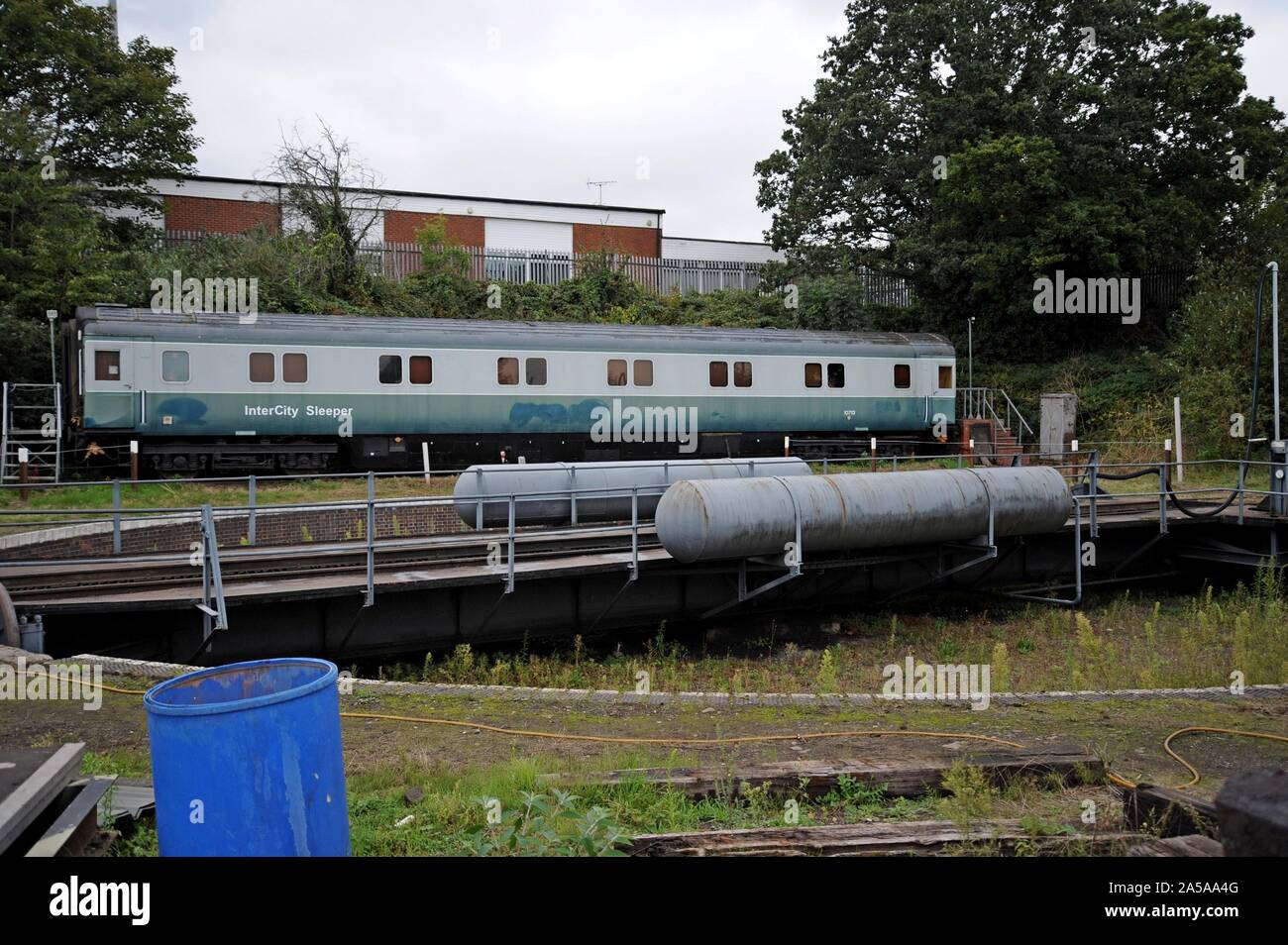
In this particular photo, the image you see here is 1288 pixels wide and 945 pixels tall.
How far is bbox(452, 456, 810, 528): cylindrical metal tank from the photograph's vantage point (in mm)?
13750

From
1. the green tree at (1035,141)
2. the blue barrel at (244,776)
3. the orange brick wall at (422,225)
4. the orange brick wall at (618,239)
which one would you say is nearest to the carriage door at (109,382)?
the orange brick wall at (422,225)

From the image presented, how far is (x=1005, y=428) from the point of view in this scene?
91.4ft

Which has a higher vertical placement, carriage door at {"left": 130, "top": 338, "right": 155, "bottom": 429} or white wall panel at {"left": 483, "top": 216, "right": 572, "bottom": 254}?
white wall panel at {"left": 483, "top": 216, "right": 572, "bottom": 254}

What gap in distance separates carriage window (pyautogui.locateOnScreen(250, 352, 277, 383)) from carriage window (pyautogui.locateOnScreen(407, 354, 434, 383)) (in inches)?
107

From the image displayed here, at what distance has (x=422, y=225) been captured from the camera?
108 ft

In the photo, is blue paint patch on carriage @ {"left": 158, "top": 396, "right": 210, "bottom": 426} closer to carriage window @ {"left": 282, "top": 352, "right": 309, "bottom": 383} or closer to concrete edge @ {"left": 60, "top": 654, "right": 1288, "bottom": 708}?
carriage window @ {"left": 282, "top": 352, "right": 309, "bottom": 383}

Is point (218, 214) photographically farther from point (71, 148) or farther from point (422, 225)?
point (422, 225)

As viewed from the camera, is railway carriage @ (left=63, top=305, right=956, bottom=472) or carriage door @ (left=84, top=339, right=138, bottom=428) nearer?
carriage door @ (left=84, top=339, right=138, bottom=428)

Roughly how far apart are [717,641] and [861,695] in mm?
4564

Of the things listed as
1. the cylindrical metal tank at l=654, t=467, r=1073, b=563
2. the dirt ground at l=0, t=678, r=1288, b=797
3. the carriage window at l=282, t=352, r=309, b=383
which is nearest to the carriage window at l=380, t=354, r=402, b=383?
the carriage window at l=282, t=352, r=309, b=383

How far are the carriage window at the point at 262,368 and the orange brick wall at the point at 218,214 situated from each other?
12048mm

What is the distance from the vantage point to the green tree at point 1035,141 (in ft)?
88.2

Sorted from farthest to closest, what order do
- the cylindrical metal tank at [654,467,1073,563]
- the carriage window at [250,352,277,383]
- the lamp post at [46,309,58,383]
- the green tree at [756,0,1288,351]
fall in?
the green tree at [756,0,1288,351]
the lamp post at [46,309,58,383]
the carriage window at [250,352,277,383]
the cylindrical metal tank at [654,467,1073,563]
